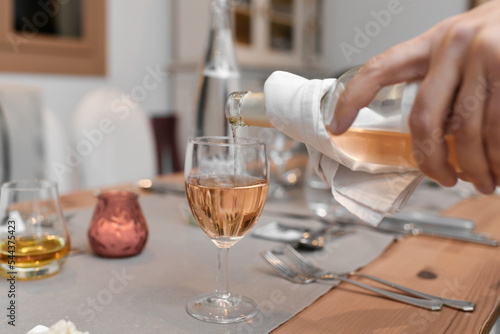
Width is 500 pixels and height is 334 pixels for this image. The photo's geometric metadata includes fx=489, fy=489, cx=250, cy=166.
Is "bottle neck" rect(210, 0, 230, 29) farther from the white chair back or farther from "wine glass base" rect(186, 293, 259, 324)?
the white chair back

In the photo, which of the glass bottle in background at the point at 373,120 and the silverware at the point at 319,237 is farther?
the silverware at the point at 319,237

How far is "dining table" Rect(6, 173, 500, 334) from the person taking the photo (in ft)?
1.58

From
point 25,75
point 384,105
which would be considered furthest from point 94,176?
point 384,105

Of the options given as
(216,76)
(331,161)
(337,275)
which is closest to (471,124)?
(331,161)

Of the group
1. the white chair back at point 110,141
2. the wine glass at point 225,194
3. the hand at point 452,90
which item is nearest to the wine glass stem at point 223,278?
the wine glass at point 225,194

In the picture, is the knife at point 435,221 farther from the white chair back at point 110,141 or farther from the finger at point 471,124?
the white chair back at point 110,141

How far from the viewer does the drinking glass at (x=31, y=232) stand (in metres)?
0.57

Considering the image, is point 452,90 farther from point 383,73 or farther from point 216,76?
point 216,76

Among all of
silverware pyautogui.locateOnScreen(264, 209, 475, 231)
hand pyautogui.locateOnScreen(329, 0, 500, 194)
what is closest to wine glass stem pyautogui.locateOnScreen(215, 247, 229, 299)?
hand pyautogui.locateOnScreen(329, 0, 500, 194)

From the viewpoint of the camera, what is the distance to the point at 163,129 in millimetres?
2766

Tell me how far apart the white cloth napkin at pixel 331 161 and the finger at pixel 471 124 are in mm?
98

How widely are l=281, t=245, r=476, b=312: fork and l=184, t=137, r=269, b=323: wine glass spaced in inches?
4.6

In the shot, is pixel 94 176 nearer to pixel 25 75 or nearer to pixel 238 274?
pixel 25 75

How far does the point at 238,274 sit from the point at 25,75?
1774 millimetres
